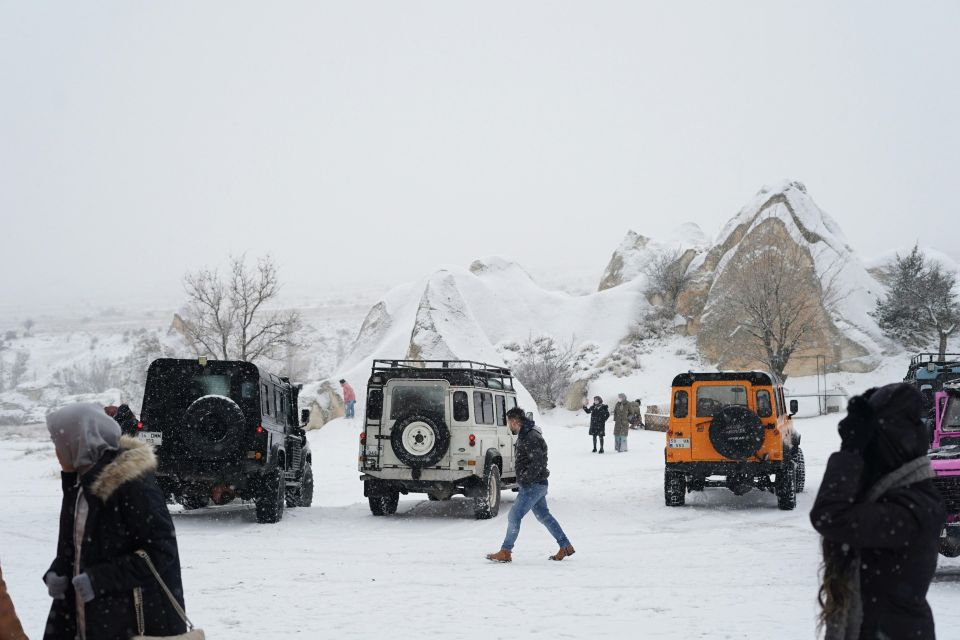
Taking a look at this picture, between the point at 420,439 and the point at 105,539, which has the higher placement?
the point at 105,539

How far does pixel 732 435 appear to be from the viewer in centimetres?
1580

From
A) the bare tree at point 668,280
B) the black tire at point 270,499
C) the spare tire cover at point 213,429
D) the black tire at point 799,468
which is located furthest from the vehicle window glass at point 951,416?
the bare tree at point 668,280

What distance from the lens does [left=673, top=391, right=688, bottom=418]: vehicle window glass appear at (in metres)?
16.5

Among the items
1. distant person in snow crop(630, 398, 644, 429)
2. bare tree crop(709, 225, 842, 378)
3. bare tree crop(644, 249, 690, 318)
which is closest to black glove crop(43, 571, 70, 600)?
distant person in snow crop(630, 398, 644, 429)

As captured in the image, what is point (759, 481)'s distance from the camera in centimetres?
1623

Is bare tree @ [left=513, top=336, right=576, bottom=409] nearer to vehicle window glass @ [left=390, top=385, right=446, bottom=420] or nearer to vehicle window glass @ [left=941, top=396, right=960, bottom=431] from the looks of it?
vehicle window glass @ [left=390, top=385, right=446, bottom=420]

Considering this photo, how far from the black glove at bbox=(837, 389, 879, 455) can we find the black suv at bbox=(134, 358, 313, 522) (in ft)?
37.9

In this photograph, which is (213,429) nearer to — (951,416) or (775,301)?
(951,416)

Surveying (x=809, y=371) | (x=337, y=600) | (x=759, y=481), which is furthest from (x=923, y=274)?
(x=337, y=600)

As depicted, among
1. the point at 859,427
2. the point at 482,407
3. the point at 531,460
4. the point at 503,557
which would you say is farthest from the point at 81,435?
the point at 482,407

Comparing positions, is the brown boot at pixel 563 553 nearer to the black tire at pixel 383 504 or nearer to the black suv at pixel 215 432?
the black suv at pixel 215 432

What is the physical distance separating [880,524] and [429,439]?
1210 centimetres

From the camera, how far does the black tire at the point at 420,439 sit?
49.6 feet

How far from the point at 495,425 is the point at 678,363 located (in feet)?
134
